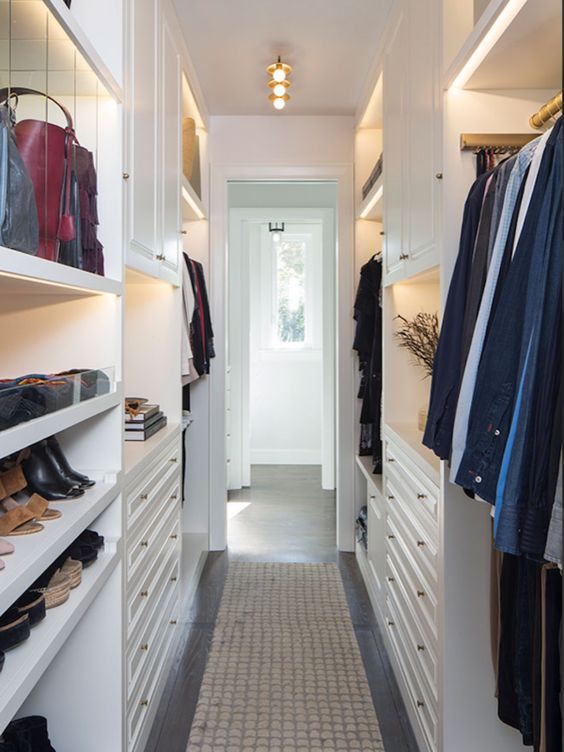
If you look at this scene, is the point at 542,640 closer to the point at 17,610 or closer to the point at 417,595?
the point at 417,595

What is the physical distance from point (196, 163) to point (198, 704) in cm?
250

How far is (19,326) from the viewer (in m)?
1.52

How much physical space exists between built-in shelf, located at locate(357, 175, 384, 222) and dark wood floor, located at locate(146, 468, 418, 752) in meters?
1.95

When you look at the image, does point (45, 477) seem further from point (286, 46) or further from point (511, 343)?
point (286, 46)

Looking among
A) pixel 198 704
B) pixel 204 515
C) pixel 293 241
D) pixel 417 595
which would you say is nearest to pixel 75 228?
pixel 417 595

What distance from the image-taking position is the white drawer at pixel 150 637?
1.64 metres

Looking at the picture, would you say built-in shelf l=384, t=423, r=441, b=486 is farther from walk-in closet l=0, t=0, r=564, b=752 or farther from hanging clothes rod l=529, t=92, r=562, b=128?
hanging clothes rod l=529, t=92, r=562, b=128

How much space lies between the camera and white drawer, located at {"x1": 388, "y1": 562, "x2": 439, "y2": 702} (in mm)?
1652

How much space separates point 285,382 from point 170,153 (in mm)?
3638

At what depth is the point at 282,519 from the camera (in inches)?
158

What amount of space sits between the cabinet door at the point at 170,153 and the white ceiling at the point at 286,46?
0.23 metres

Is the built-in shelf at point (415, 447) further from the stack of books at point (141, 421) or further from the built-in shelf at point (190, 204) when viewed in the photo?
the built-in shelf at point (190, 204)

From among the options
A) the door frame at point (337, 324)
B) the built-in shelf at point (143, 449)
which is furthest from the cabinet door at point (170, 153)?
the door frame at point (337, 324)

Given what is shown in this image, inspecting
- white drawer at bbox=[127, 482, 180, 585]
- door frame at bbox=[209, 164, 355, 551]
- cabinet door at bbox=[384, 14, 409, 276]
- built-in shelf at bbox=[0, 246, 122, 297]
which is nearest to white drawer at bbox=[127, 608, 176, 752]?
white drawer at bbox=[127, 482, 180, 585]
